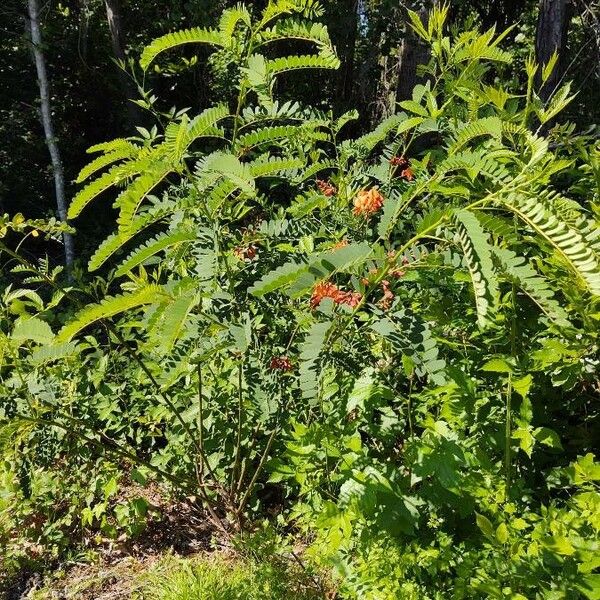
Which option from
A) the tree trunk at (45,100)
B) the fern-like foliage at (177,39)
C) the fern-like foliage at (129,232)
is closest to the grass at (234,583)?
the fern-like foliage at (129,232)

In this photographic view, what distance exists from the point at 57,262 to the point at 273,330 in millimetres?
5303

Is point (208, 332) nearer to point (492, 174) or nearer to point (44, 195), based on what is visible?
point (492, 174)

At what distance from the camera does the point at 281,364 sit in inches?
68.8

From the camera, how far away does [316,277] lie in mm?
1253

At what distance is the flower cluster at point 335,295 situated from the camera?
1.42 meters

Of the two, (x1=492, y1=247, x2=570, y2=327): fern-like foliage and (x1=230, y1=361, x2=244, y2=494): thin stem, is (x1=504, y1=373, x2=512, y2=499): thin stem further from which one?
(x1=230, y1=361, x2=244, y2=494): thin stem

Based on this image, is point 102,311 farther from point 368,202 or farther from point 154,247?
point 368,202

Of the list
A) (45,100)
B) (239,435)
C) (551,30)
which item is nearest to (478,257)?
(239,435)

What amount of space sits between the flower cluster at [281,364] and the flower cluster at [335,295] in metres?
0.31

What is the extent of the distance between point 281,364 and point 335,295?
403 mm

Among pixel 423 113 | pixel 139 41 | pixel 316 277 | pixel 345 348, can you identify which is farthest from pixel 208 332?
pixel 139 41

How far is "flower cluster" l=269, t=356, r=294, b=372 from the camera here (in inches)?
68.8

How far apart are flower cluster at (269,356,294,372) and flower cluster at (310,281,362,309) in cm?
31

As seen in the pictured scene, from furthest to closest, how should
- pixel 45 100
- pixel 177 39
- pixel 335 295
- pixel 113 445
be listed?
1. pixel 45 100
2. pixel 113 445
3. pixel 177 39
4. pixel 335 295
